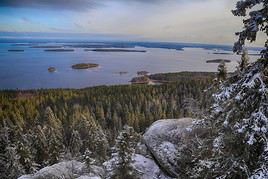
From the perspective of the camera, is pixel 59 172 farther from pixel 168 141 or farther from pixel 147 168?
pixel 168 141

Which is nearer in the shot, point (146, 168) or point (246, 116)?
point (246, 116)

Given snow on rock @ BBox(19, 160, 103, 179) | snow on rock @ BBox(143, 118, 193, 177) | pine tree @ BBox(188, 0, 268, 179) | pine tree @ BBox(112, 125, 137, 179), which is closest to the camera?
pine tree @ BBox(188, 0, 268, 179)

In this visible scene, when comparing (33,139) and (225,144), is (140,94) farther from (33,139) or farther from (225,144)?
(225,144)

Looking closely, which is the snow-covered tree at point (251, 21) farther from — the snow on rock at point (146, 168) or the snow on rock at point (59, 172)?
the snow on rock at point (59, 172)

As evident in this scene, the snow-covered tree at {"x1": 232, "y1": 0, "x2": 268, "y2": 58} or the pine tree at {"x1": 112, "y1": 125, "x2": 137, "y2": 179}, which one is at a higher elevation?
the snow-covered tree at {"x1": 232, "y1": 0, "x2": 268, "y2": 58}

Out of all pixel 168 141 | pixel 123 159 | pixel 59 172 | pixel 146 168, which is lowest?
pixel 59 172

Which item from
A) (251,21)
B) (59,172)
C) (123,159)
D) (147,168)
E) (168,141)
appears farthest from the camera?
(59,172)

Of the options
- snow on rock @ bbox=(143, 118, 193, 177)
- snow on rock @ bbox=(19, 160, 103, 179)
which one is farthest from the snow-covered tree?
snow on rock @ bbox=(19, 160, 103, 179)

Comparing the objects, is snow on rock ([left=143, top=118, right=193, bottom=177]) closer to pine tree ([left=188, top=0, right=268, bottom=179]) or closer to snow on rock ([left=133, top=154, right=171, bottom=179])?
snow on rock ([left=133, top=154, right=171, bottom=179])

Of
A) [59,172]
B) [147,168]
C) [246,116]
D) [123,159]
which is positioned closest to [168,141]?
[147,168]
